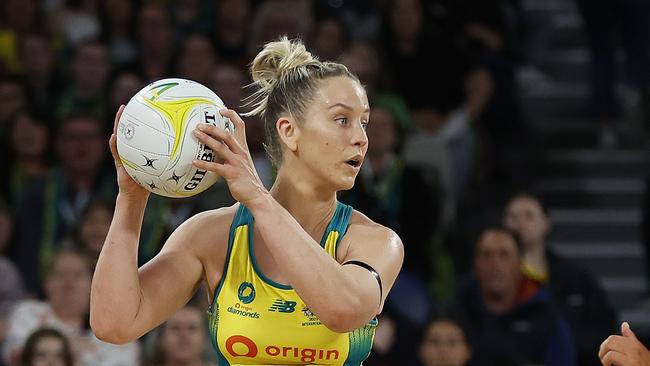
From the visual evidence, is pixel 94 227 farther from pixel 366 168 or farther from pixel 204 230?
pixel 204 230

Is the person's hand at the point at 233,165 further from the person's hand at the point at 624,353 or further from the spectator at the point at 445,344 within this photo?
the spectator at the point at 445,344

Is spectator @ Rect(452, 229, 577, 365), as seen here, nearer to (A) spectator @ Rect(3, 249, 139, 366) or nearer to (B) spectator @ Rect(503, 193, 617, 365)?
(B) spectator @ Rect(503, 193, 617, 365)

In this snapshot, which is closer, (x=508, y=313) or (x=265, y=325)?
(x=265, y=325)

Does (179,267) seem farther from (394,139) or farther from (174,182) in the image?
(394,139)

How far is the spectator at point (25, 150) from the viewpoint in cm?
798

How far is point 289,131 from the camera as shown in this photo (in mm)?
3764

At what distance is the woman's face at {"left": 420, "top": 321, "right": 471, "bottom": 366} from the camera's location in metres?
6.57

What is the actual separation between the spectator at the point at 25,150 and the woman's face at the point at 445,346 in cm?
283

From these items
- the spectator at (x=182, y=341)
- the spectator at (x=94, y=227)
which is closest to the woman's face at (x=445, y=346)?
the spectator at (x=182, y=341)

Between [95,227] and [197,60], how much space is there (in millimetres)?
1803

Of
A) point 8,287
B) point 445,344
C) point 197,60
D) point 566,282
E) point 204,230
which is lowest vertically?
point 8,287

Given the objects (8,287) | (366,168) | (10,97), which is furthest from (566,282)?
(10,97)

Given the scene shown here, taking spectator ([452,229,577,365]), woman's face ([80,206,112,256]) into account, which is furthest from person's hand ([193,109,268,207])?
woman's face ([80,206,112,256])

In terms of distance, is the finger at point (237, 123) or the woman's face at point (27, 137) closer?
the finger at point (237, 123)
